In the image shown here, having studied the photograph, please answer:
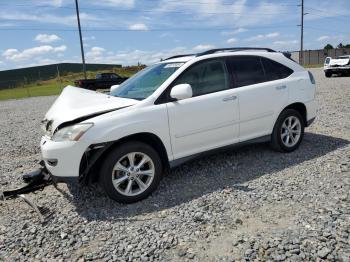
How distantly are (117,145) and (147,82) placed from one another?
4.17 feet

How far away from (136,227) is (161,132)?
126 centimetres

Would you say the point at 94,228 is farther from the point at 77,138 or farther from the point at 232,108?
the point at 232,108

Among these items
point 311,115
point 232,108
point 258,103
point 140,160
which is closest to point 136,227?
point 140,160

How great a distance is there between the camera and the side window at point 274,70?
5.70 metres

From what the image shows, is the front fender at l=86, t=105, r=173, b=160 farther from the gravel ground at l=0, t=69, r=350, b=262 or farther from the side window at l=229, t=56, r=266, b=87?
the side window at l=229, t=56, r=266, b=87

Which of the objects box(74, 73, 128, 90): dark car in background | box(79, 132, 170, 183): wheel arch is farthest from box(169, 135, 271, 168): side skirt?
box(74, 73, 128, 90): dark car in background

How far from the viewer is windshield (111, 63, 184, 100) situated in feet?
15.7

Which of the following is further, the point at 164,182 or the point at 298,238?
the point at 164,182

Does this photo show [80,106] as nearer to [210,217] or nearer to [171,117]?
[171,117]

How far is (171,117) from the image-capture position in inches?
178

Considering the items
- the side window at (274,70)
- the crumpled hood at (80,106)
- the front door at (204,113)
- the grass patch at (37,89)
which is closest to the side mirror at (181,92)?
the front door at (204,113)

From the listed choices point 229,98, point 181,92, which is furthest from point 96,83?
point 181,92

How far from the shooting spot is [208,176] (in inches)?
201

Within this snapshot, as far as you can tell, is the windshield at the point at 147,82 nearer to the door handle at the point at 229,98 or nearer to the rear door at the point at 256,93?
the door handle at the point at 229,98
